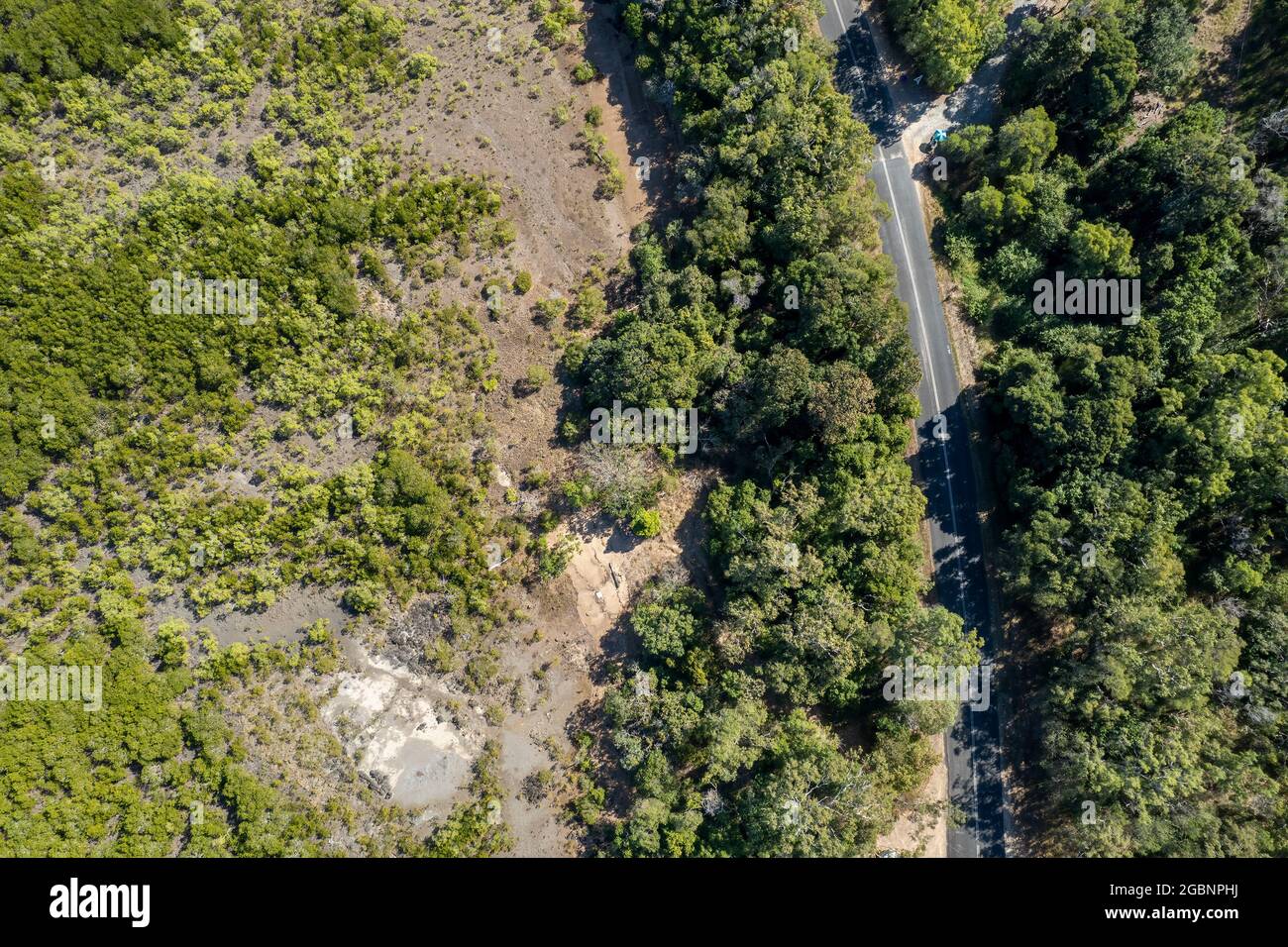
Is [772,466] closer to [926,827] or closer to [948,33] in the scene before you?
[926,827]

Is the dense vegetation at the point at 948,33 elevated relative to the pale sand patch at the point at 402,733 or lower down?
elevated

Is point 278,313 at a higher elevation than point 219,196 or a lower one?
lower

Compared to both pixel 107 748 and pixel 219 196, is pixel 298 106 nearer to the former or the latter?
pixel 219 196

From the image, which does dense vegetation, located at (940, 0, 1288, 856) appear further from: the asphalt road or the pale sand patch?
the pale sand patch

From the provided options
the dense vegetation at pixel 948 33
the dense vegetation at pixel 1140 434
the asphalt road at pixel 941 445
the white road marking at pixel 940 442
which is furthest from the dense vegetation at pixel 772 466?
the dense vegetation at pixel 1140 434

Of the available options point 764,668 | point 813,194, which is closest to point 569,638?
point 764,668

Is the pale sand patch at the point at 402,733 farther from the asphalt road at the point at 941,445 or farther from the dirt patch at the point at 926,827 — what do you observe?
the asphalt road at the point at 941,445

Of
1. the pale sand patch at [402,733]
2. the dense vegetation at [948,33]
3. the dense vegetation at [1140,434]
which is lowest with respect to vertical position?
the pale sand patch at [402,733]

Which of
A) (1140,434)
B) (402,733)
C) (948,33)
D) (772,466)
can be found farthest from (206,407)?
(1140,434)
